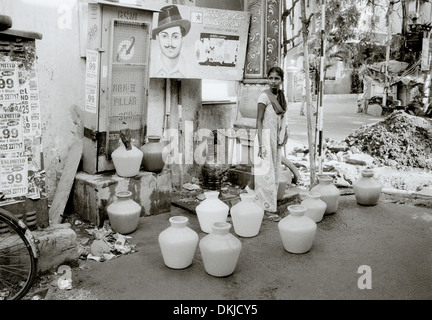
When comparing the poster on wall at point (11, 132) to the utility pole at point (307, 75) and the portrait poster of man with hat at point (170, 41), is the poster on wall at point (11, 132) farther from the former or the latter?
the utility pole at point (307, 75)

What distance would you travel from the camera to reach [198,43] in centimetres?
699

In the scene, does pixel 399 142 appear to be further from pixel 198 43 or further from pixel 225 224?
pixel 225 224

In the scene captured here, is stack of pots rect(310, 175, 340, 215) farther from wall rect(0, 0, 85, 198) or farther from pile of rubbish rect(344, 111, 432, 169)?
pile of rubbish rect(344, 111, 432, 169)

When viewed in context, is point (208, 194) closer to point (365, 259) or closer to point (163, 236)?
point (163, 236)

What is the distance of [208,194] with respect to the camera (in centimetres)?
510

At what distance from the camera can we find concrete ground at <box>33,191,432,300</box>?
148 inches

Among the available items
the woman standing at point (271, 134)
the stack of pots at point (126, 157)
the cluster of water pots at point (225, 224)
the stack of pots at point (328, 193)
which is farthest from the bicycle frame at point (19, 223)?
the stack of pots at point (328, 193)

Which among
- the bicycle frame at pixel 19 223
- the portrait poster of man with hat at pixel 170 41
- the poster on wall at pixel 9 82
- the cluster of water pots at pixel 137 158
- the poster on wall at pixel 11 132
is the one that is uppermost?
the portrait poster of man with hat at pixel 170 41

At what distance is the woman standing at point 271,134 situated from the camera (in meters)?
5.70

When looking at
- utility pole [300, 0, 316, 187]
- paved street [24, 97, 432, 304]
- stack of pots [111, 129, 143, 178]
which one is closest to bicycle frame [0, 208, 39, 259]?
paved street [24, 97, 432, 304]

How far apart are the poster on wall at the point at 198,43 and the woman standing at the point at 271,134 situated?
5.50 feet
